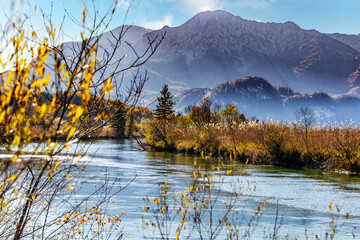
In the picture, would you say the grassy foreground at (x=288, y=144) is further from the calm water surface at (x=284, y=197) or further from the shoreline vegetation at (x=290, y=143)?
the calm water surface at (x=284, y=197)

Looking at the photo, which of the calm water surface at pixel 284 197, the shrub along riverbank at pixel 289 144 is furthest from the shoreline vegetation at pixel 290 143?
the calm water surface at pixel 284 197

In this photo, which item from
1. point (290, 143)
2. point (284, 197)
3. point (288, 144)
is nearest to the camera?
point (284, 197)

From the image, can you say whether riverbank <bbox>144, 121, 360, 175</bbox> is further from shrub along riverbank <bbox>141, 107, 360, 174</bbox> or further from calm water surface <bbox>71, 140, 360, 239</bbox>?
calm water surface <bbox>71, 140, 360, 239</bbox>

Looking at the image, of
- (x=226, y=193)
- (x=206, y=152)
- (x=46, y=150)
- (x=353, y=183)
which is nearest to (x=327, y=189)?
(x=353, y=183)

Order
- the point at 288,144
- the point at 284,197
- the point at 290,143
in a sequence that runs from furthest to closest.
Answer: the point at 288,144
the point at 290,143
the point at 284,197

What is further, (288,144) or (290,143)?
(288,144)

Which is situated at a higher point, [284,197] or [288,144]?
[288,144]

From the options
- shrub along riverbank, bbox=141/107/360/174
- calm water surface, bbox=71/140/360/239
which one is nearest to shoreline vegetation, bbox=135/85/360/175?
shrub along riverbank, bbox=141/107/360/174

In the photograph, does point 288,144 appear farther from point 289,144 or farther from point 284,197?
point 284,197

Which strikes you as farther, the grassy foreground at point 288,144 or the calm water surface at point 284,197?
the grassy foreground at point 288,144

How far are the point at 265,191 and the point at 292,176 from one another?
447 centimetres

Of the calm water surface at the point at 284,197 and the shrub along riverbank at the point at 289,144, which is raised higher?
the shrub along riverbank at the point at 289,144

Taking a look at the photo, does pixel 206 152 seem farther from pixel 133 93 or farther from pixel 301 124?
pixel 133 93

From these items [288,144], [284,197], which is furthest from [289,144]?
[284,197]
